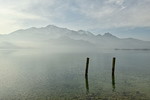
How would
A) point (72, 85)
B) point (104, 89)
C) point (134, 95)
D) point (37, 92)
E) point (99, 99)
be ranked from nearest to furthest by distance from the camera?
1. point (99, 99)
2. point (134, 95)
3. point (37, 92)
4. point (104, 89)
5. point (72, 85)

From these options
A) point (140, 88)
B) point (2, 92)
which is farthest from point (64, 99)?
point (140, 88)

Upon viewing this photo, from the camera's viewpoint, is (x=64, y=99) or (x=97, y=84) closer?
(x=64, y=99)

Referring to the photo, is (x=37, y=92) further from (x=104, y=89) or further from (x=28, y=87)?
(x=104, y=89)

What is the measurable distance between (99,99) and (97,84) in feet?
26.0

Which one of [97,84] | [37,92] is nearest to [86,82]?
[97,84]

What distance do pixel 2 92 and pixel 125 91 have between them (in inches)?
650

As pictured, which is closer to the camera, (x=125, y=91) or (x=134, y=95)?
(x=134, y=95)

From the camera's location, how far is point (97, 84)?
97.0 ft

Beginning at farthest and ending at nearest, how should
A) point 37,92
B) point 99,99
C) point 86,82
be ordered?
1. point 86,82
2. point 37,92
3. point 99,99

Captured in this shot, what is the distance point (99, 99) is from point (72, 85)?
25.6ft

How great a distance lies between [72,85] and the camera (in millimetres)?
28781

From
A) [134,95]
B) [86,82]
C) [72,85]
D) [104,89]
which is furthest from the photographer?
[86,82]

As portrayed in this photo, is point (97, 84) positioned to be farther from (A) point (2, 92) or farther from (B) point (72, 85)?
(A) point (2, 92)

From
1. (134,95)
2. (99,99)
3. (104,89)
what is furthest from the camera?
(104,89)
